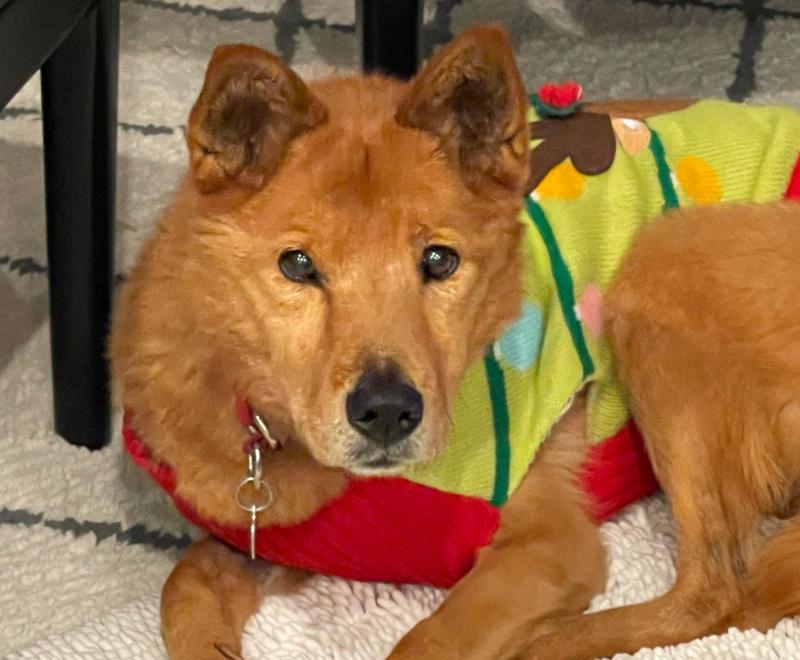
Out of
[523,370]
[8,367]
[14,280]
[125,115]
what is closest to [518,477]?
[523,370]

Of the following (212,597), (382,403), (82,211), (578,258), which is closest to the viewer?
(382,403)

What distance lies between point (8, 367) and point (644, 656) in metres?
1.10

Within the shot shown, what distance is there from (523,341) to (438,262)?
261 mm

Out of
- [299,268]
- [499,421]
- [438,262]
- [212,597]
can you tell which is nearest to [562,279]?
[499,421]

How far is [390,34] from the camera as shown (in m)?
2.13

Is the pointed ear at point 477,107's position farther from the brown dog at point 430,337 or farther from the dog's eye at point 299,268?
the dog's eye at point 299,268

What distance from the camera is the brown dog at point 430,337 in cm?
132

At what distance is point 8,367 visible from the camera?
2.05 meters

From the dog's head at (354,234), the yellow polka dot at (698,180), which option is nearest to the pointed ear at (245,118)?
the dog's head at (354,234)

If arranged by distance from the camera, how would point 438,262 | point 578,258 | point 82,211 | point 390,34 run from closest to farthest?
point 438,262
point 578,258
point 82,211
point 390,34

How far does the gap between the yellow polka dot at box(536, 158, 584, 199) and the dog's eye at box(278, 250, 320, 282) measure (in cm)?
46

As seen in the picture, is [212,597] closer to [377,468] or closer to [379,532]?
[379,532]

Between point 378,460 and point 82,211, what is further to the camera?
point 82,211

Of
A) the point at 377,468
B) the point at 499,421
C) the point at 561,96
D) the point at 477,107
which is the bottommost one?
the point at 499,421
